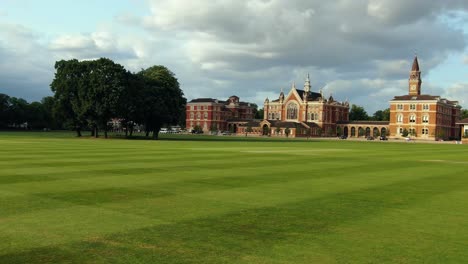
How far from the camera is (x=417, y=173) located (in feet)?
75.9

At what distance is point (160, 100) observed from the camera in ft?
278

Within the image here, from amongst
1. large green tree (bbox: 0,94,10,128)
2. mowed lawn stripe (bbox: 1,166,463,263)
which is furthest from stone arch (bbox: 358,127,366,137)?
mowed lawn stripe (bbox: 1,166,463,263)

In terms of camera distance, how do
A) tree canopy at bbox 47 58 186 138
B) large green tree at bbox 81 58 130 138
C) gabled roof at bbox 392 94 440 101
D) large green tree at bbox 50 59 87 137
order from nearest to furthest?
large green tree at bbox 81 58 130 138 → tree canopy at bbox 47 58 186 138 → large green tree at bbox 50 59 87 137 → gabled roof at bbox 392 94 440 101

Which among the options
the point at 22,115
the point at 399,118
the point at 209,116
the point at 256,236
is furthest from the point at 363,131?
the point at 256,236

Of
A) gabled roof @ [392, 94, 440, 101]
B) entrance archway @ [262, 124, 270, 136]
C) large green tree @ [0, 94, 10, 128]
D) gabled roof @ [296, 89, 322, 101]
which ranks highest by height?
gabled roof @ [296, 89, 322, 101]

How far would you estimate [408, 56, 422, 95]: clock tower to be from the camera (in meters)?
167

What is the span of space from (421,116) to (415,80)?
24.1 m

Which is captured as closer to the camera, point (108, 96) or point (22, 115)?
point (108, 96)

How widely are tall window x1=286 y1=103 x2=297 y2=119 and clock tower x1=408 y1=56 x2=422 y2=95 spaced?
44.9m

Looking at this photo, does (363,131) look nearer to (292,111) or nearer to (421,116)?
(421,116)

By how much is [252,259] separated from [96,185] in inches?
384

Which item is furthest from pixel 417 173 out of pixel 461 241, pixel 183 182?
pixel 461 241

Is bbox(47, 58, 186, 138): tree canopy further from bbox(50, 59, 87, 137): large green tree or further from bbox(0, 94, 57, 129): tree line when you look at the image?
bbox(0, 94, 57, 129): tree line

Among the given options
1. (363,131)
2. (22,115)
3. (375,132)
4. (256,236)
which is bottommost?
(256,236)
